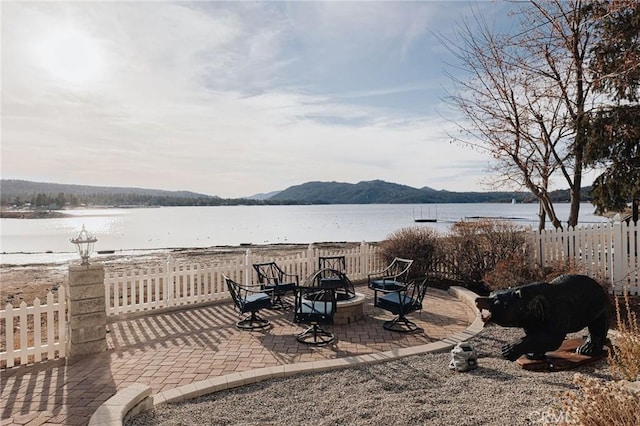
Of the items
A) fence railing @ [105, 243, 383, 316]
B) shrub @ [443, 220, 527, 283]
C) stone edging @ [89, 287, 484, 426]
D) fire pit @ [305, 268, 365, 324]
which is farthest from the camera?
shrub @ [443, 220, 527, 283]

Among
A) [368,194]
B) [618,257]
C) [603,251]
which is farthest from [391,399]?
[368,194]

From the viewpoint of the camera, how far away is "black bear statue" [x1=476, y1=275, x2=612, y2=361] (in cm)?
402

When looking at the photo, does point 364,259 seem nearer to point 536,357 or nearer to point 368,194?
point 536,357

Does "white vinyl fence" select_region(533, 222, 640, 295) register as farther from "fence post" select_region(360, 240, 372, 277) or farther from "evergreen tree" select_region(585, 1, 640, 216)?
"fence post" select_region(360, 240, 372, 277)

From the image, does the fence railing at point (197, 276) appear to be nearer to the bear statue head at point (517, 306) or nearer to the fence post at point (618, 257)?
the bear statue head at point (517, 306)

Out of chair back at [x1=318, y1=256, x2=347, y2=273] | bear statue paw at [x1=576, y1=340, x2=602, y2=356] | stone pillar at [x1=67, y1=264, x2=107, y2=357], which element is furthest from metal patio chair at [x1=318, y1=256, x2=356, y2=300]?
stone pillar at [x1=67, y1=264, x2=107, y2=357]

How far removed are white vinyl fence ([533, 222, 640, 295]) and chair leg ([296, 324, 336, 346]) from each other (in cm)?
560

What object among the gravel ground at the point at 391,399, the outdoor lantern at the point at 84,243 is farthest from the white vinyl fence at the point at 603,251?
the outdoor lantern at the point at 84,243

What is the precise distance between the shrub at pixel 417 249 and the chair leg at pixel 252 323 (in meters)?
4.91

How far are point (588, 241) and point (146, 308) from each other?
952cm

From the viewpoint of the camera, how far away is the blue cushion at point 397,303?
5.85m

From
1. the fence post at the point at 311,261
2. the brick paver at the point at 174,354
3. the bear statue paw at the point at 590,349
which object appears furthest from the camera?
the fence post at the point at 311,261

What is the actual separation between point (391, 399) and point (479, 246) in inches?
264

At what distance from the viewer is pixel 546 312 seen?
13.3 ft
